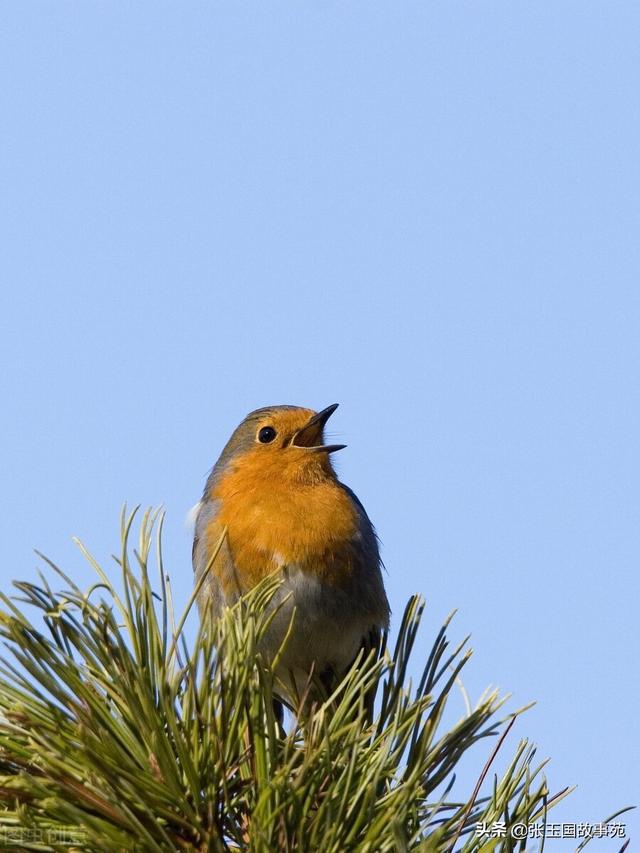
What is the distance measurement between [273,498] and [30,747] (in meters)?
3.16

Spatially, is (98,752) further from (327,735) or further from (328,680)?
(328,680)

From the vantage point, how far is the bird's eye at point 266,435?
625 cm

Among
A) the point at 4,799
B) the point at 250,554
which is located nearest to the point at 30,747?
the point at 4,799

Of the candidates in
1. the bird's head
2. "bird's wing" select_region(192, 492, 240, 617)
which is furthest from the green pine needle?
the bird's head

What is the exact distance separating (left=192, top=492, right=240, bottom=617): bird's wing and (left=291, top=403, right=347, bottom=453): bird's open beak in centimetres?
61

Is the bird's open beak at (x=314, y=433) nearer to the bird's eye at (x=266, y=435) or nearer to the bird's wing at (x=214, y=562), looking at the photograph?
the bird's eye at (x=266, y=435)

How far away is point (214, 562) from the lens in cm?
522

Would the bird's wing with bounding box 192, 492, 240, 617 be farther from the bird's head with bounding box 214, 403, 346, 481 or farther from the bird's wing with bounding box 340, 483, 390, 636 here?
the bird's wing with bounding box 340, 483, 390, 636

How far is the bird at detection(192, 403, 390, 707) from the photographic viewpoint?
5.38 m

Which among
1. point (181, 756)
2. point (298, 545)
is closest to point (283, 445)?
point (298, 545)

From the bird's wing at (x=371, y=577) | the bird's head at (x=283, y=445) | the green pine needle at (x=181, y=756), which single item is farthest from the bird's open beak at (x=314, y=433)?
the green pine needle at (x=181, y=756)

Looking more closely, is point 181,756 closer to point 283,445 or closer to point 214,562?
point 214,562

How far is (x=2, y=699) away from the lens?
2.73m

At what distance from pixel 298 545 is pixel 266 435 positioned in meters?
1.02
